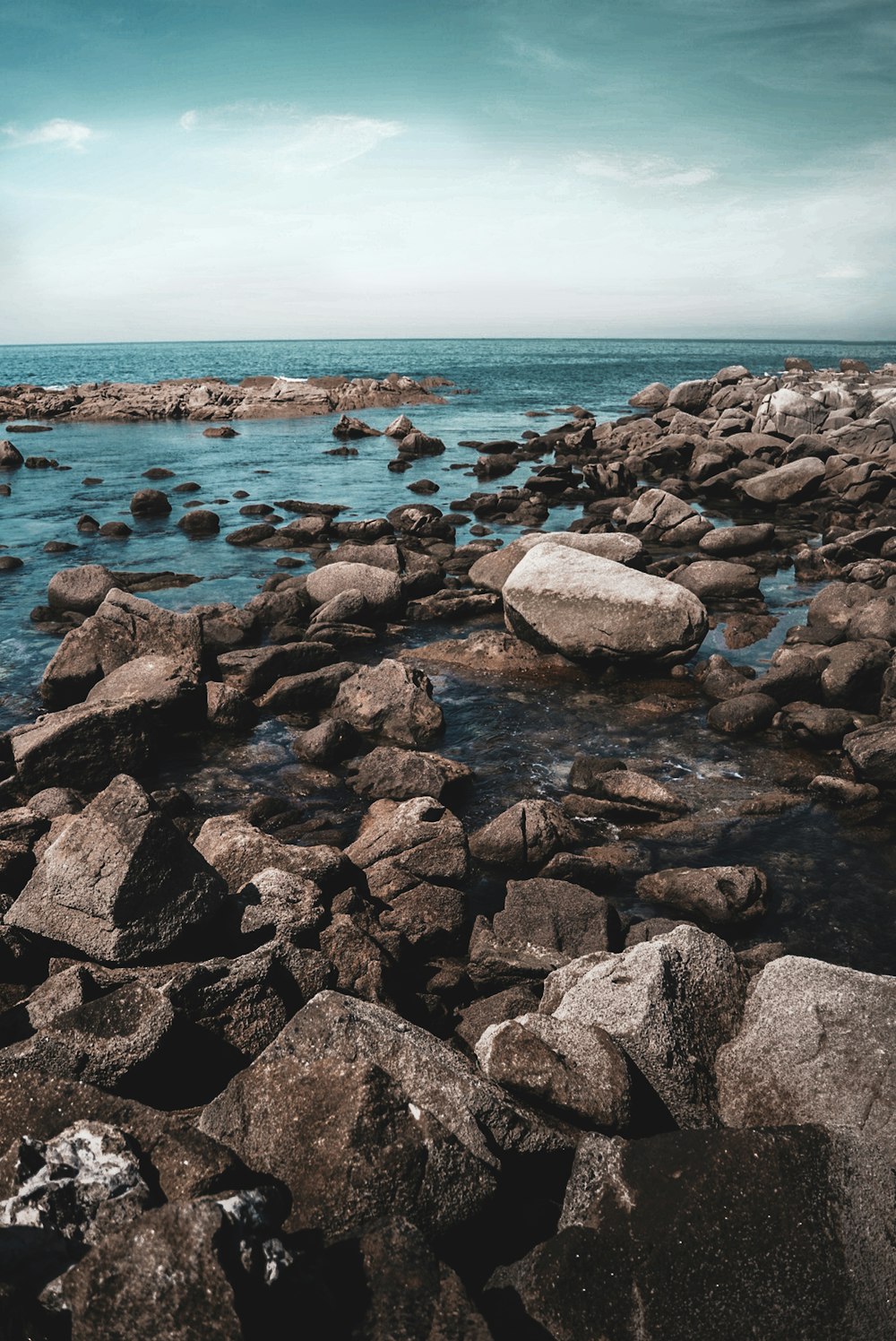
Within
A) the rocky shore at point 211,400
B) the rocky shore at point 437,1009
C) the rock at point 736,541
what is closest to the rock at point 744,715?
the rocky shore at point 437,1009

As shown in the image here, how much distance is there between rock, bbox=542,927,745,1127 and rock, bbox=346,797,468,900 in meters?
2.39

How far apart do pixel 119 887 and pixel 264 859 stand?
168 cm

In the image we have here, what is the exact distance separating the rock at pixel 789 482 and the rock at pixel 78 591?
65.7 feet

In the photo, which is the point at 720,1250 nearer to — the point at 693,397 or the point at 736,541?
the point at 736,541

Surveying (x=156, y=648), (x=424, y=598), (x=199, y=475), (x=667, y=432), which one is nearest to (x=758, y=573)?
(x=424, y=598)

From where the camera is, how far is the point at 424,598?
55.5 feet

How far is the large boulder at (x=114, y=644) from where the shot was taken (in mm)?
→ 12641

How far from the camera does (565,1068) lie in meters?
4.59

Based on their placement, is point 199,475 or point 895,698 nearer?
point 895,698

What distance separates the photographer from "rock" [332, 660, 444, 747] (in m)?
11.5

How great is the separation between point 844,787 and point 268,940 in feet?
22.3

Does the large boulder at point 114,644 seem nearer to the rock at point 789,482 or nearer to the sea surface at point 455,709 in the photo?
the sea surface at point 455,709

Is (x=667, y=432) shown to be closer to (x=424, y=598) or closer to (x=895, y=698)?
(x=424, y=598)

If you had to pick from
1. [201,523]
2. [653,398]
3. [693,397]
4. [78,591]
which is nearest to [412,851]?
[78,591]
